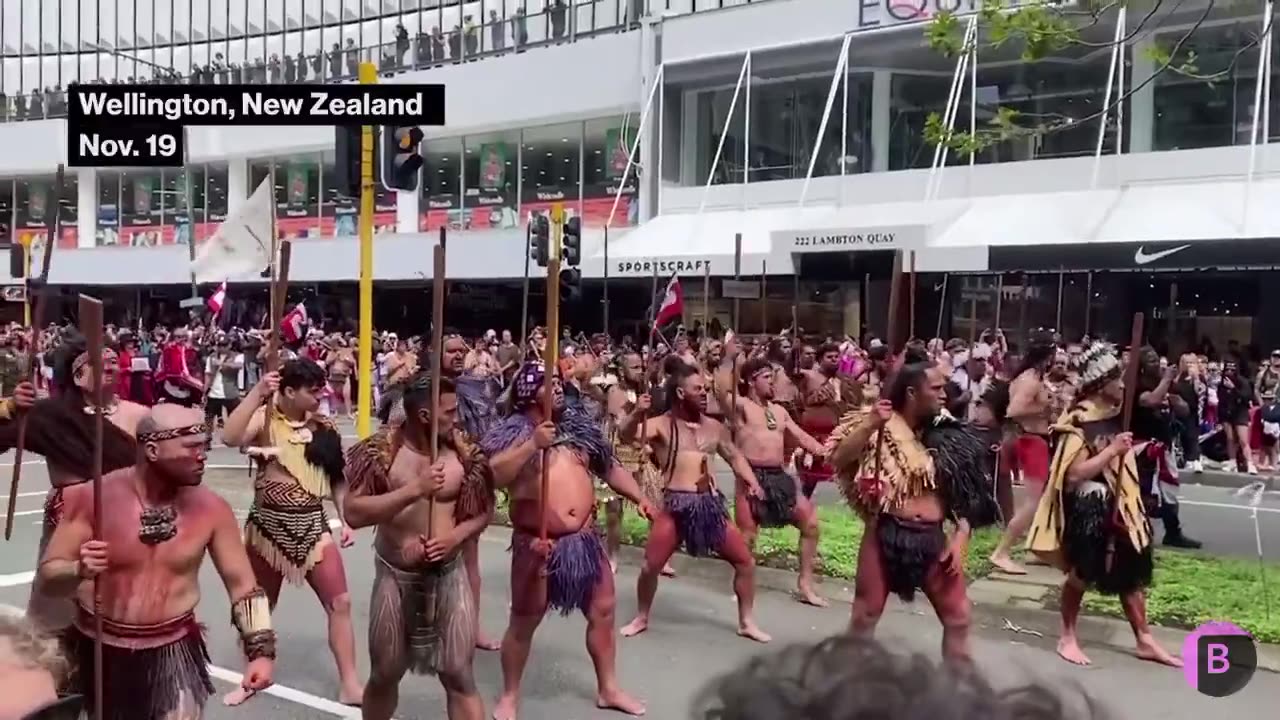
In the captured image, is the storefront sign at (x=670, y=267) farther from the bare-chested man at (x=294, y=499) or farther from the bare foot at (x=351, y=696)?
Answer: the bare foot at (x=351, y=696)

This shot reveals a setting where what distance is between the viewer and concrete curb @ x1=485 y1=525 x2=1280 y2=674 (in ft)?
23.3

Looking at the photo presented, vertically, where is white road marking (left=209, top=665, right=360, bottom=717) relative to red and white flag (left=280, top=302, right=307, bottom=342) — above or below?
below

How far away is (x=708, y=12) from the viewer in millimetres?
26266

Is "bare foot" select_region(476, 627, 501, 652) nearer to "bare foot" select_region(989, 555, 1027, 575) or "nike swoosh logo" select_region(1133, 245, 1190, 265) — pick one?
"bare foot" select_region(989, 555, 1027, 575)

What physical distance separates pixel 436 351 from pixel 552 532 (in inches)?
55.9

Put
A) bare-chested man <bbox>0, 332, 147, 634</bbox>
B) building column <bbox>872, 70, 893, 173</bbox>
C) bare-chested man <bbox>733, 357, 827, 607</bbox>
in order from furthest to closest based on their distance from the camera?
building column <bbox>872, 70, 893, 173</bbox> < bare-chested man <bbox>733, 357, 827, 607</bbox> < bare-chested man <bbox>0, 332, 147, 634</bbox>

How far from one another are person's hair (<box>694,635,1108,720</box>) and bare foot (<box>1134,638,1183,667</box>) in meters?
5.47

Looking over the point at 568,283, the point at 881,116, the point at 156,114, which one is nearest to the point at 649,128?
the point at 881,116

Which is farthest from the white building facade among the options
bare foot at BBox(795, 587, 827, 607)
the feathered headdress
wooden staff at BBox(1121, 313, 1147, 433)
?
bare foot at BBox(795, 587, 827, 607)

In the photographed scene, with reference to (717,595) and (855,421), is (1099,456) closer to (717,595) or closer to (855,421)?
(855,421)

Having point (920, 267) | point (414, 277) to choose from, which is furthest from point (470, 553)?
point (414, 277)

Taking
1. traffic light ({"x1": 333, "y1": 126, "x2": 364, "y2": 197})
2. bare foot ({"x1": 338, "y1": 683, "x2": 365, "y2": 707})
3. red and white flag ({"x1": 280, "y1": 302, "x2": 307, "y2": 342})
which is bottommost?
bare foot ({"x1": 338, "y1": 683, "x2": 365, "y2": 707})

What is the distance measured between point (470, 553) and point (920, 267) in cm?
1488

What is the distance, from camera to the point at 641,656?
6.98 m
